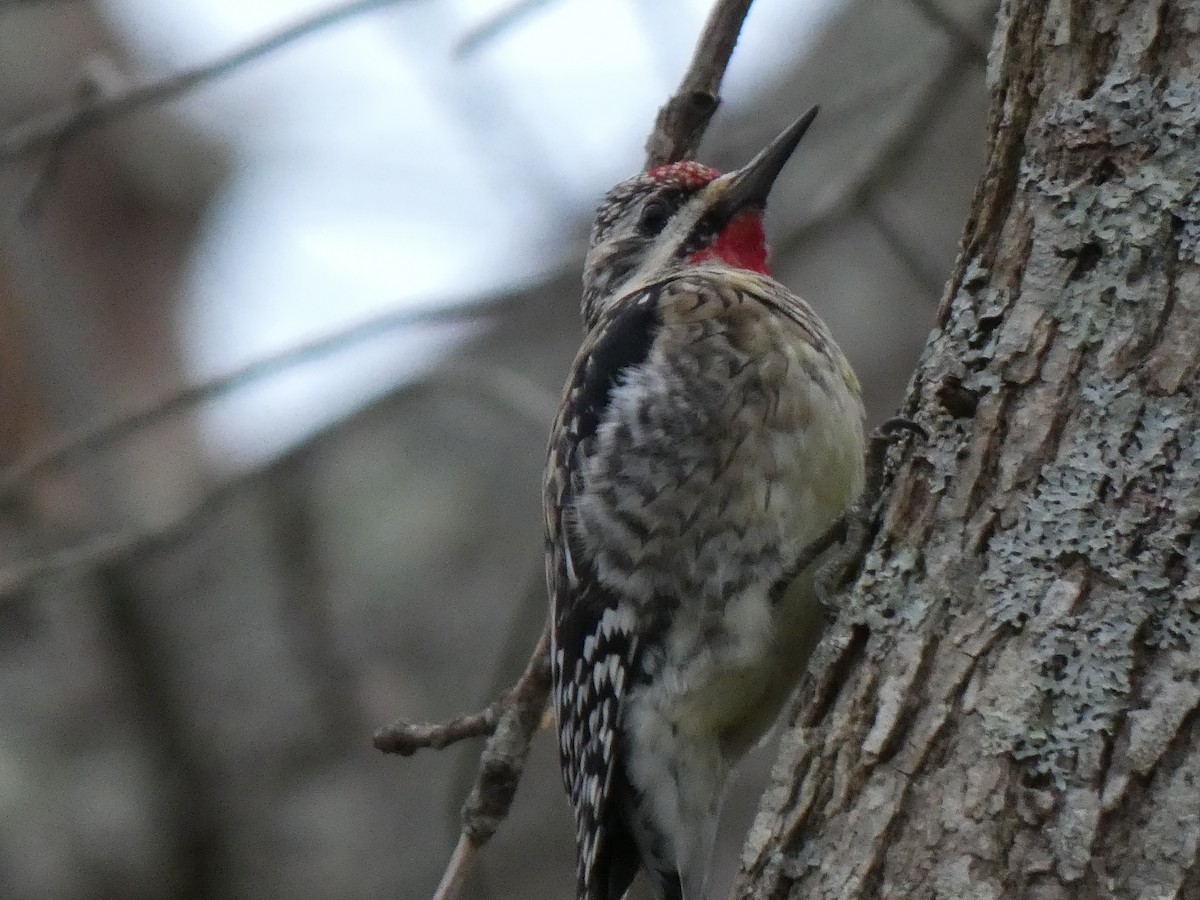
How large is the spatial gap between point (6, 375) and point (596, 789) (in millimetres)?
4895

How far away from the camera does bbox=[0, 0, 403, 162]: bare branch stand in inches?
130

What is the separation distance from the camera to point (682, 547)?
286 cm

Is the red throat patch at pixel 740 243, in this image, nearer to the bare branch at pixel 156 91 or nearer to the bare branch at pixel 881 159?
the bare branch at pixel 881 159

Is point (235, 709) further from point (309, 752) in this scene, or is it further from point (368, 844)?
point (368, 844)

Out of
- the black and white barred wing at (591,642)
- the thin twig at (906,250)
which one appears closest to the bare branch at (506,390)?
the black and white barred wing at (591,642)

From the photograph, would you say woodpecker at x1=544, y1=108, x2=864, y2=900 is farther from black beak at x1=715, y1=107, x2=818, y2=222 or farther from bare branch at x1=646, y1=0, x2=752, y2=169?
black beak at x1=715, y1=107, x2=818, y2=222

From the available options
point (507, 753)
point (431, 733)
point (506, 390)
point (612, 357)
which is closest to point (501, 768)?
point (507, 753)

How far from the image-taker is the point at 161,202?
8070mm

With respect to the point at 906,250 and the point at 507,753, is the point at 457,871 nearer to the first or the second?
the point at 507,753

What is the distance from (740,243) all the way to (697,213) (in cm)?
14

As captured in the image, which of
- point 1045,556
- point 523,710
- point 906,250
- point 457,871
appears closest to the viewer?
point 1045,556

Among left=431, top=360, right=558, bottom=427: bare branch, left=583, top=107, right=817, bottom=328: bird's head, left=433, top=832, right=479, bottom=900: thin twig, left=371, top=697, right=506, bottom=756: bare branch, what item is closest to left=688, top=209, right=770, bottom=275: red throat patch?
left=583, top=107, right=817, bottom=328: bird's head

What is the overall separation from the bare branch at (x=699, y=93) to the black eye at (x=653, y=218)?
1.50 ft

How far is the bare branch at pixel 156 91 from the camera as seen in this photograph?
331 cm
